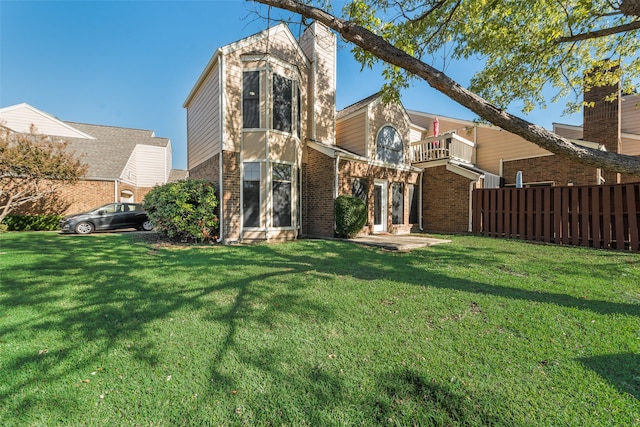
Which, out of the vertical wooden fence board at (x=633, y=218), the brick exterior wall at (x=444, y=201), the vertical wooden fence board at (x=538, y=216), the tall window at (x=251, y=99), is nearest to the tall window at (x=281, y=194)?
the tall window at (x=251, y=99)

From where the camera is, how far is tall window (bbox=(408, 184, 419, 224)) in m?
13.9

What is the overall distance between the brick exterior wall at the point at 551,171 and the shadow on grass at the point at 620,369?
12.1 meters

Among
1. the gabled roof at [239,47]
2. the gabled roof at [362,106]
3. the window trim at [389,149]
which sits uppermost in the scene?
the gabled roof at [239,47]

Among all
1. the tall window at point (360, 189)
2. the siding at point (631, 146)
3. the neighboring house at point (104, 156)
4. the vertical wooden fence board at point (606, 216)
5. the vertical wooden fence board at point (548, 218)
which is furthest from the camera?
the neighboring house at point (104, 156)

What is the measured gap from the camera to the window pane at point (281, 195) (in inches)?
402

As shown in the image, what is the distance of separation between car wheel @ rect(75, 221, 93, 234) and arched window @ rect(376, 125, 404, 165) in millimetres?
14250

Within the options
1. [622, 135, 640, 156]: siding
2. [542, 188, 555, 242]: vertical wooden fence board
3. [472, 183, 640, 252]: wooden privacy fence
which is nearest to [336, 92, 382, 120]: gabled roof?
[472, 183, 640, 252]: wooden privacy fence

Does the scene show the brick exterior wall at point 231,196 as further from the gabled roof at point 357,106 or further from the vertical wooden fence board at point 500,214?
the vertical wooden fence board at point 500,214

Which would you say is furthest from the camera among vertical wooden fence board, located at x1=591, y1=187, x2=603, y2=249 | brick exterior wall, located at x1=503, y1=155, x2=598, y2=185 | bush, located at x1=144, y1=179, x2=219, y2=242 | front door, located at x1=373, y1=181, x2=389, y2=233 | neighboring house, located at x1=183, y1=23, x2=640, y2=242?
front door, located at x1=373, y1=181, x2=389, y2=233

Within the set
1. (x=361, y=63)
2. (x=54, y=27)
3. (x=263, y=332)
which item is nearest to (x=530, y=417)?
(x=263, y=332)

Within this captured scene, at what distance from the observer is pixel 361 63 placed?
7.63m

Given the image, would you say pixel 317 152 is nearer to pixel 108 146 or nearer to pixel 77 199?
pixel 77 199

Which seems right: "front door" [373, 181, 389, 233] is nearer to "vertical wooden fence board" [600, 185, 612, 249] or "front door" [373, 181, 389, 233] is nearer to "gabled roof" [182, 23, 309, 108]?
"gabled roof" [182, 23, 309, 108]

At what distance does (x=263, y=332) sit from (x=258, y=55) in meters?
9.94
